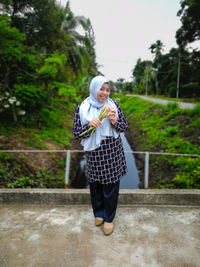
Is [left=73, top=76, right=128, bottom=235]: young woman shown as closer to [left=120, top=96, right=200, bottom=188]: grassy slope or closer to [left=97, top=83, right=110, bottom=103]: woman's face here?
[left=97, top=83, right=110, bottom=103]: woman's face

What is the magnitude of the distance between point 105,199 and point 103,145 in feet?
1.85

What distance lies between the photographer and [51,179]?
4648 mm

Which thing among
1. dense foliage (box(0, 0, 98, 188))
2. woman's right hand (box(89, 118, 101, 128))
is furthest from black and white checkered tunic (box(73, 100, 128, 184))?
dense foliage (box(0, 0, 98, 188))

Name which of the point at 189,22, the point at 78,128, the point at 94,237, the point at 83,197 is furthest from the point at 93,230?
the point at 189,22

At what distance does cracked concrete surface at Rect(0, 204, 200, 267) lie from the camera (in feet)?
5.16

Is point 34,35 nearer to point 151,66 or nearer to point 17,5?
point 17,5

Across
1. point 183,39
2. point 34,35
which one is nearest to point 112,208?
point 34,35

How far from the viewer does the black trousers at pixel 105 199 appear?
196 cm

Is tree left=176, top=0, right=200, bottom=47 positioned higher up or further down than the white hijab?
higher up

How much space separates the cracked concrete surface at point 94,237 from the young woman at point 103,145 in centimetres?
21

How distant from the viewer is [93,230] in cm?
195

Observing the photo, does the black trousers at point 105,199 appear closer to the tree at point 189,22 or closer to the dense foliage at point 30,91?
the dense foliage at point 30,91

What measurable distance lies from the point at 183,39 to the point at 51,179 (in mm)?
14414

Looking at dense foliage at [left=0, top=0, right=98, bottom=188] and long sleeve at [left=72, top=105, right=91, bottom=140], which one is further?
dense foliage at [left=0, top=0, right=98, bottom=188]
